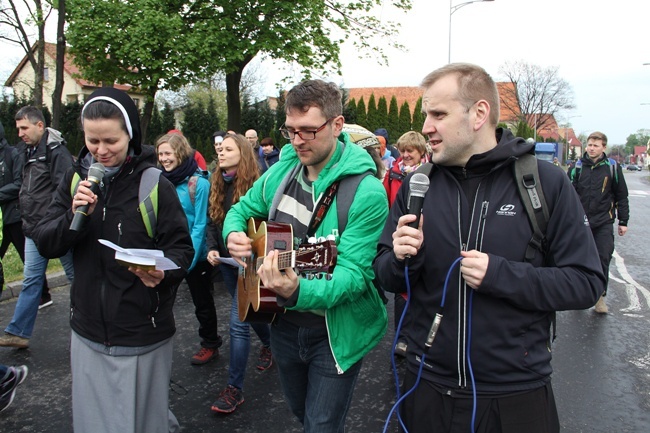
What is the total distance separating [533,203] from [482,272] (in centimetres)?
32

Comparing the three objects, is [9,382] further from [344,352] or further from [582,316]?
[582,316]

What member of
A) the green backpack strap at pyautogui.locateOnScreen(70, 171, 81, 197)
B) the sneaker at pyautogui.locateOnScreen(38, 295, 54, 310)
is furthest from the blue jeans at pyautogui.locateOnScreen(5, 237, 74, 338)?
the green backpack strap at pyautogui.locateOnScreen(70, 171, 81, 197)

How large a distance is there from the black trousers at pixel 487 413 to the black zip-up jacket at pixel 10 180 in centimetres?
500

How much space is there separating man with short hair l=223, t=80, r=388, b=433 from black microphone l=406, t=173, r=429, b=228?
42 centimetres

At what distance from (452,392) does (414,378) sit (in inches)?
7.5

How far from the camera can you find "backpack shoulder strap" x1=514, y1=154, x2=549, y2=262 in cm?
188

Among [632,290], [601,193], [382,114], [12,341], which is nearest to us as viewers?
[12,341]

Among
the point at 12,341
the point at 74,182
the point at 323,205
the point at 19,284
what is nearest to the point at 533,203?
the point at 323,205

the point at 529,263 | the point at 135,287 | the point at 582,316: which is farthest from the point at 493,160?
the point at 582,316

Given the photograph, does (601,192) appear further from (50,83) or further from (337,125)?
(50,83)

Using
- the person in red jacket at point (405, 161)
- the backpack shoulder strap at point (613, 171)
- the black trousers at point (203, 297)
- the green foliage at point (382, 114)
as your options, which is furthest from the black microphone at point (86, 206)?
the green foliage at point (382, 114)

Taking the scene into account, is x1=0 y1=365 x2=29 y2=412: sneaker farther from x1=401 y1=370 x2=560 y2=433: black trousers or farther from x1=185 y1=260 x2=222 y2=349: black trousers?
x1=401 y1=370 x2=560 y2=433: black trousers

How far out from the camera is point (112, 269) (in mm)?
2477

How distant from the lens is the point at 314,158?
8.21ft
